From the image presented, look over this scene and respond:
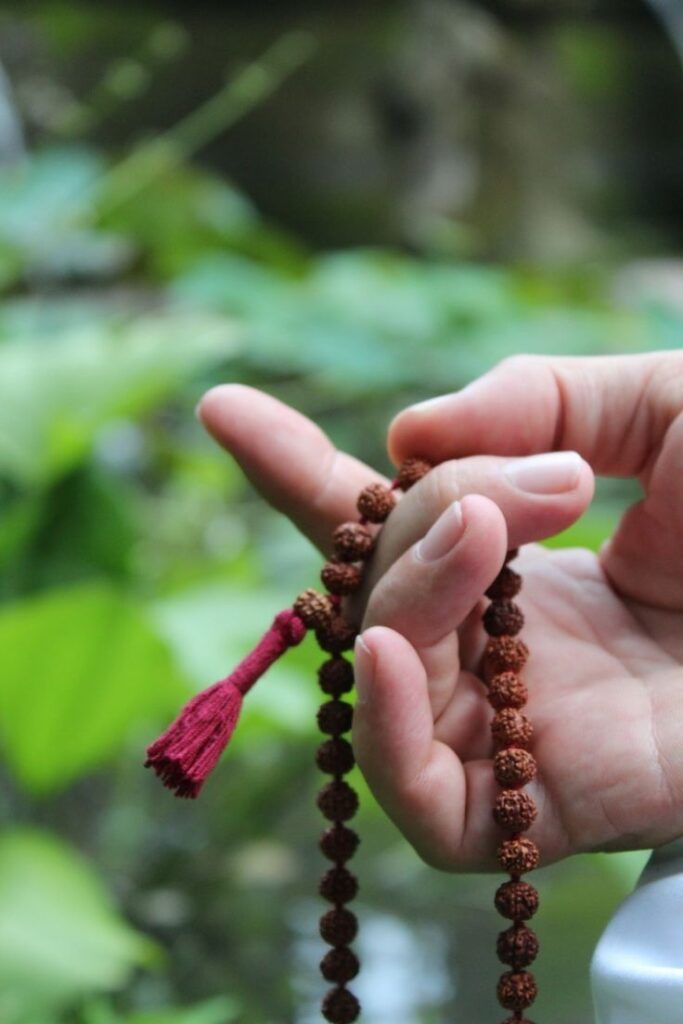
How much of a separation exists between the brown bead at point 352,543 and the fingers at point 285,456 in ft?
0.12

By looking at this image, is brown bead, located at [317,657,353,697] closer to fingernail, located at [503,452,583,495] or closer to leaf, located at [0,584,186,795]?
fingernail, located at [503,452,583,495]

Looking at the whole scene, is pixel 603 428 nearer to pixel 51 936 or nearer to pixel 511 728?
pixel 511 728

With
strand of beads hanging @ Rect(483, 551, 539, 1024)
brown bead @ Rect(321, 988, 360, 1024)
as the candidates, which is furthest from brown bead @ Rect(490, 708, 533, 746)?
brown bead @ Rect(321, 988, 360, 1024)

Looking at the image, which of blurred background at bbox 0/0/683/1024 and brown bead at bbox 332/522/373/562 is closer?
brown bead at bbox 332/522/373/562

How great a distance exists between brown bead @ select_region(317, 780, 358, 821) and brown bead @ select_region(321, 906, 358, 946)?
3 cm

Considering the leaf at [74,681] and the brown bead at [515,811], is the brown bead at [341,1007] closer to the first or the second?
the brown bead at [515,811]

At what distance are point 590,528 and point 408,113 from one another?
2343 mm

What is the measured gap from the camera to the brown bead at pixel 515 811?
1.20ft

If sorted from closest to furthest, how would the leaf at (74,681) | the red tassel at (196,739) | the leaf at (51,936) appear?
the red tassel at (196,739) < the leaf at (51,936) < the leaf at (74,681)

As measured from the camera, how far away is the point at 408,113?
2891 millimetres

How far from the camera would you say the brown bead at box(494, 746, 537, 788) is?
368 millimetres

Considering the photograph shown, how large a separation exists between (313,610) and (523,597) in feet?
0.29

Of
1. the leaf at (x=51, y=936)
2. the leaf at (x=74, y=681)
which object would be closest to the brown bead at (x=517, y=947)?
the leaf at (x=51, y=936)

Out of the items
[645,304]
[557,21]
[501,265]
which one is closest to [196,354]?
[645,304]
